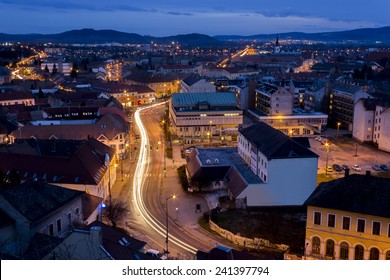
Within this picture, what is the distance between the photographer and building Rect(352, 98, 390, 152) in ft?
123

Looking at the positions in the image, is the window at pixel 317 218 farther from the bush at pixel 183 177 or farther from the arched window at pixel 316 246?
the bush at pixel 183 177

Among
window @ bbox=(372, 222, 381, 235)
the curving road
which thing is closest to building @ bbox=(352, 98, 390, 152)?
the curving road

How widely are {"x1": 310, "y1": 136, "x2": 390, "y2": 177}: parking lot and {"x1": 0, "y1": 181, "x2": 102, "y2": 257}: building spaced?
18356 mm

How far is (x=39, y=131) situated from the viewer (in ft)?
107

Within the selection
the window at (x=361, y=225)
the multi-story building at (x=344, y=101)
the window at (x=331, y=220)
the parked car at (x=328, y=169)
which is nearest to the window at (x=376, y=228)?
the window at (x=361, y=225)

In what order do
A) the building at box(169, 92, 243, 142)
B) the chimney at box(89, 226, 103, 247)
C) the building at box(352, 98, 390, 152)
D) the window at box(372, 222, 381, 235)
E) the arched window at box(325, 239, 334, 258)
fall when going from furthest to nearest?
the building at box(169, 92, 243, 142) → the building at box(352, 98, 390, 152) → the arched window at box(325, 239, 334, 258) → the window at box(372, 222, 381, 235) → the chimney at box(89, 226, 103, 247)

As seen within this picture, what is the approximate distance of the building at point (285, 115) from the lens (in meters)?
43.5

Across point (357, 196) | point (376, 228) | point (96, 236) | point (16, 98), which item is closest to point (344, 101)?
point (357, 196)

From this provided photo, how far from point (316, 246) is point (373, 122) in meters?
25.0

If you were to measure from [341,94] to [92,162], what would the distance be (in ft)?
98.4

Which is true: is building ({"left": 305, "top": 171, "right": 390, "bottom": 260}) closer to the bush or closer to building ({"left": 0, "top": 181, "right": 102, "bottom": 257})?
building ({"left": 0, "top": 181, "right": 102, "bottom": 257})

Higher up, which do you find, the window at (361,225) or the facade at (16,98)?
the facade at (16,98)

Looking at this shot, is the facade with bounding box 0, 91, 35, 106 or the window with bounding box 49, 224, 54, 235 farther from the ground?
the facade with bounding box 0, 91, 35, 106

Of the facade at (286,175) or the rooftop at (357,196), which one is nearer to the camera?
the rooftop at (357,196)
